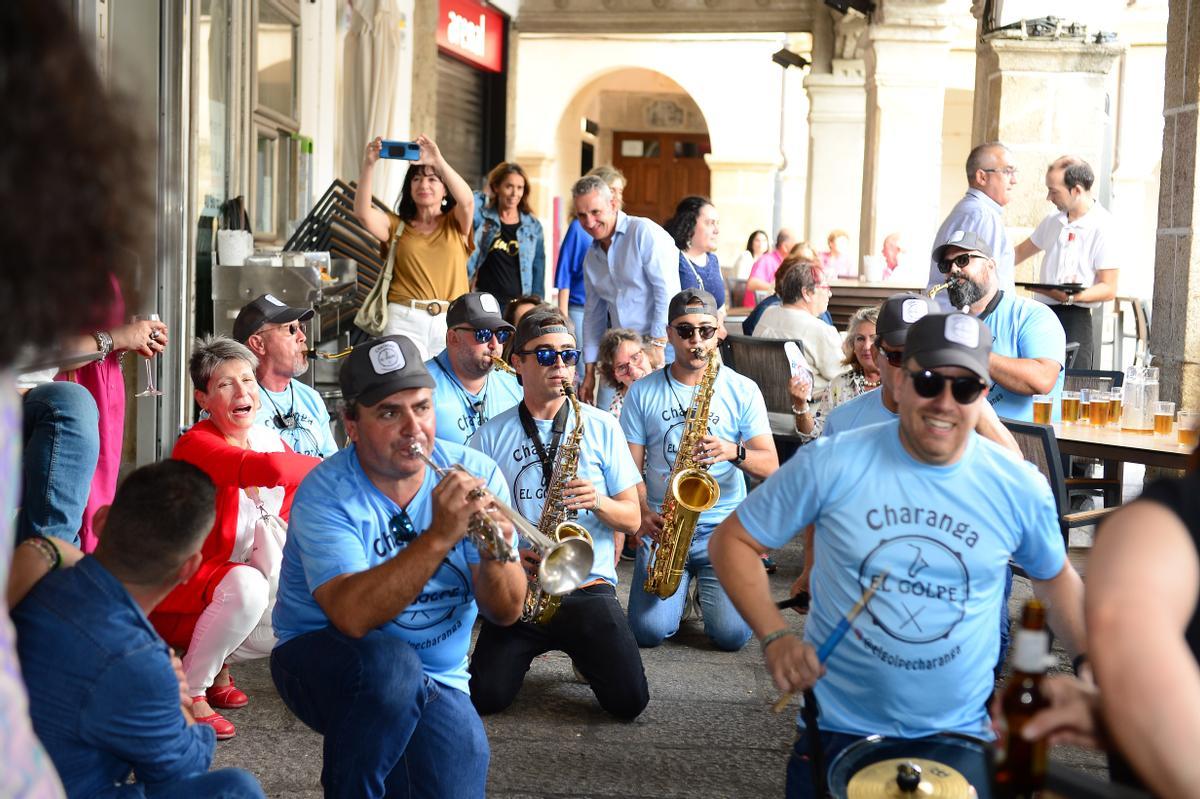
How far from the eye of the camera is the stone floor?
3.79m

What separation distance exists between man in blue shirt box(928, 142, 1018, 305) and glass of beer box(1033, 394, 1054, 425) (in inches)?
49.4

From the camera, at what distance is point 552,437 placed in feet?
15.3

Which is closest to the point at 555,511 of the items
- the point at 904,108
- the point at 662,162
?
the point at 904,108

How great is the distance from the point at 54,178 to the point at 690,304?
13.6 feet

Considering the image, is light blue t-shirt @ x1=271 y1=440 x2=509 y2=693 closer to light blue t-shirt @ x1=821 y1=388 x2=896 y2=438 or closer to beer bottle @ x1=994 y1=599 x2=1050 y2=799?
light blue t-shirt @ x1=821 y1=388 x2=896 y2=438

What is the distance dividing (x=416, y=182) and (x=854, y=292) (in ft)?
14.9

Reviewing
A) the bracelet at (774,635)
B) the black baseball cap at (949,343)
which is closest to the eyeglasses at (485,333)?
the black baseball cap at (949,343)

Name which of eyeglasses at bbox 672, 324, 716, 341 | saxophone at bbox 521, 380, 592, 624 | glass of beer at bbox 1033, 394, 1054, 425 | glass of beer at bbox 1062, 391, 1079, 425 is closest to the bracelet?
Result: saxophone at bbox 521, 380, 592, 624

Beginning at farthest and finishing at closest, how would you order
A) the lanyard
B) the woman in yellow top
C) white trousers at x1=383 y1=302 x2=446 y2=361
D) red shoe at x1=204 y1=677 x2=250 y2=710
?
white trousers at x1=383 y1=302 x2=446 y2=361 < the woman in yellow top < the lanyard < red shoe at x1=204 y1=677 x2=250 y2=710

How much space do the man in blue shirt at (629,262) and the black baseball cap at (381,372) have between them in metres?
3.71

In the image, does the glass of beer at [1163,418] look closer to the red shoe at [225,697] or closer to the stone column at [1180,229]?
the stone column at [1180,229]

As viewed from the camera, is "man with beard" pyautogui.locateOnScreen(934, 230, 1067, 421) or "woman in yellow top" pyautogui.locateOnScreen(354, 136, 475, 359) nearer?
"man with beard" pyautogui.locateOnScreen(934, 230, 1067, 421)

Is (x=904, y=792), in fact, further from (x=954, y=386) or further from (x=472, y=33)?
(x=472, y=33)

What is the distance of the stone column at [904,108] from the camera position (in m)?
13.1
